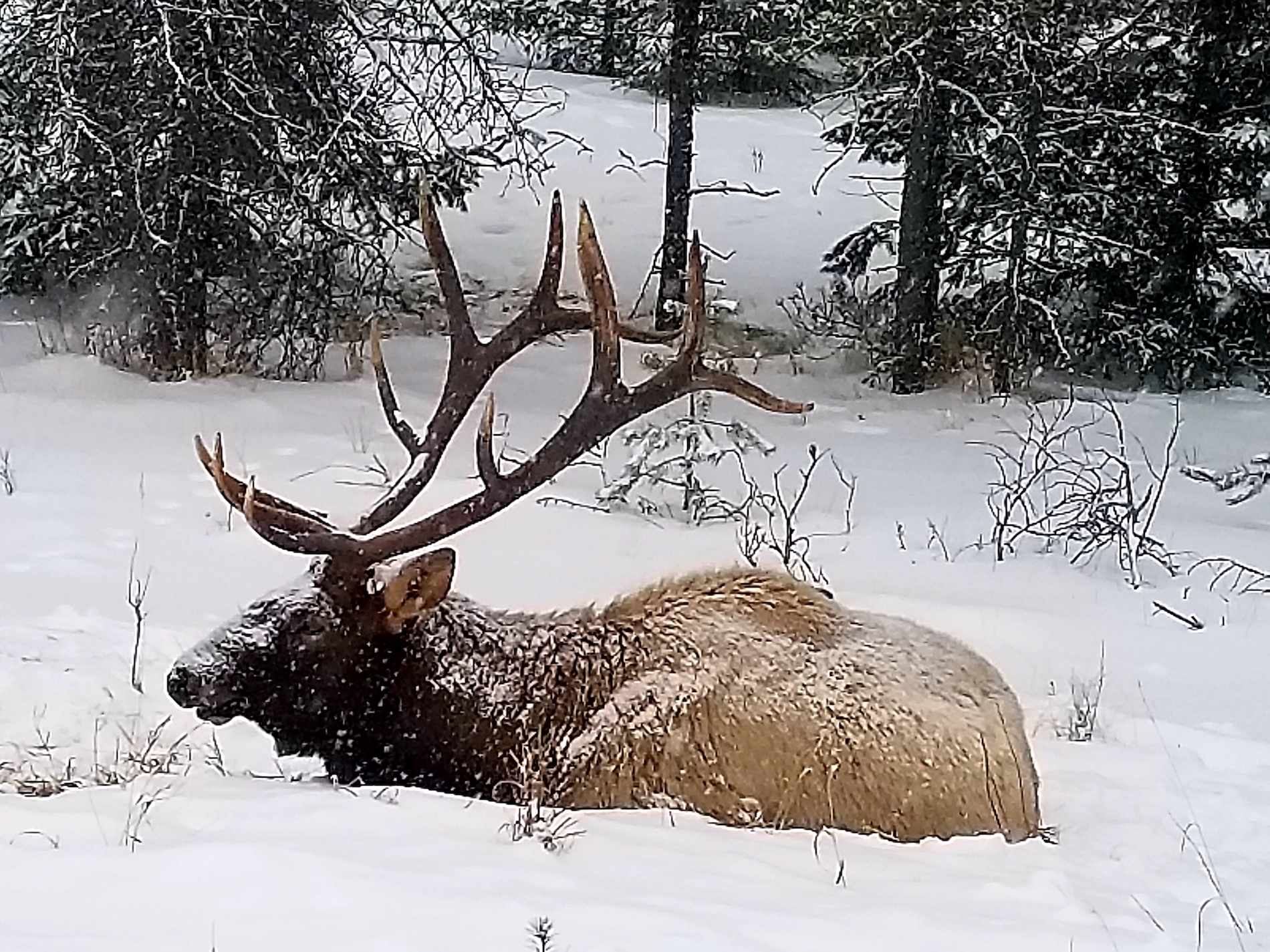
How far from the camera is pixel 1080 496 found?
28.5ft

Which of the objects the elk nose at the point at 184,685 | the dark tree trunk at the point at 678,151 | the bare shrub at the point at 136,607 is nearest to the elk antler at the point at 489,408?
the elk nose at the point at 184,685

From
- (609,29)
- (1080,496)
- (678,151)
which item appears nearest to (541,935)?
(1080,496)

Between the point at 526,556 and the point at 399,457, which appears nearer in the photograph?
the point at 526,556

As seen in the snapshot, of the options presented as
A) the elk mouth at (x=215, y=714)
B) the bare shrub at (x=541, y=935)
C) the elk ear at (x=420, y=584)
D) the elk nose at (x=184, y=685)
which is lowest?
the elk mouth at (x=215, y=714)

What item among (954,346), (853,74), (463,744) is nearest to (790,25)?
(853,74)

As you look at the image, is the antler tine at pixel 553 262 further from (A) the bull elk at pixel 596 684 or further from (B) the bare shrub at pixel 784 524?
(B) the bare shrub at pixel 784 524

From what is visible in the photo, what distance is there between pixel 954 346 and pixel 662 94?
152 inches

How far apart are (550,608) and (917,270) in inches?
267

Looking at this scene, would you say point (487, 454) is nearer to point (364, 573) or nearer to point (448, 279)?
point (364, 573)

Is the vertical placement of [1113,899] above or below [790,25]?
below

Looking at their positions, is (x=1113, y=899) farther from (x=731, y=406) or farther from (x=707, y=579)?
(x=731, y=406)

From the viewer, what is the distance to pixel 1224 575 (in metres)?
7.40

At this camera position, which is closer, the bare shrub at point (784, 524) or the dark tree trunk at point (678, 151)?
the bare shrub at point (784, 524)

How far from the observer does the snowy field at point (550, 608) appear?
2975mm
